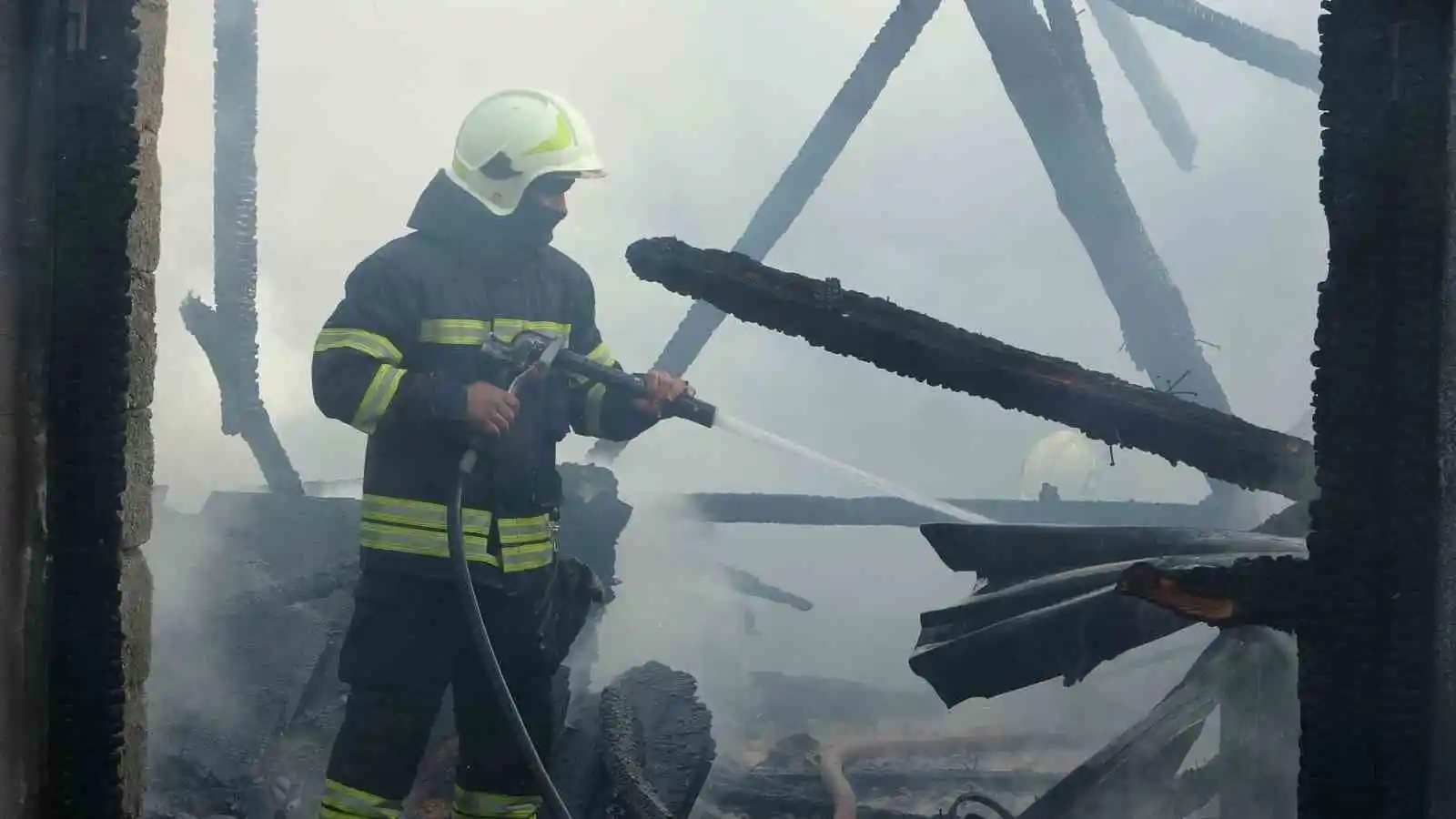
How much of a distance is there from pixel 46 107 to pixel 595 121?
173cm

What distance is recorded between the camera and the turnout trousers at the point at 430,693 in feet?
10.8

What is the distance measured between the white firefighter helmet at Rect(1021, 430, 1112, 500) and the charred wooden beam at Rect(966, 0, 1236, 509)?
35 cm

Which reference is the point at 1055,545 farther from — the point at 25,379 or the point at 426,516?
the point at 25,379

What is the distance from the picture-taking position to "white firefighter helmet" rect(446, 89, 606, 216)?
3.52m

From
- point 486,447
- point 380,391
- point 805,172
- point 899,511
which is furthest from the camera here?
point 899,511

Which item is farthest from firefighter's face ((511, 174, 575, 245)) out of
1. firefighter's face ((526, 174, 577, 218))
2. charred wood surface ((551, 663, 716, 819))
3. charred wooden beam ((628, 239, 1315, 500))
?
charred wood surface ((551, 663, 716, 819))

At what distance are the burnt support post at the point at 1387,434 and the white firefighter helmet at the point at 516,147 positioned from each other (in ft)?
7.13

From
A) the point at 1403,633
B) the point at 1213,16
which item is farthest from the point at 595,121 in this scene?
the point at 1403,633

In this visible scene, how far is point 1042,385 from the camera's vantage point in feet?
8.28

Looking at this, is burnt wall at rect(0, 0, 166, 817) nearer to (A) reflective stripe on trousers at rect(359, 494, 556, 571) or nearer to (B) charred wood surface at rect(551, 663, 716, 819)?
(A) reflective stripe on trousers at rect(359, 494, 556, 571)

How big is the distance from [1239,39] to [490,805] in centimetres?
335

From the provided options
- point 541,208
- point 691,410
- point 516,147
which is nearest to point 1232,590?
point 691,410

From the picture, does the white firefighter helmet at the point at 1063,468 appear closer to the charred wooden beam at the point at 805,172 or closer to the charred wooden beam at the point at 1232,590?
the charred wooden beam at the point at 805,172

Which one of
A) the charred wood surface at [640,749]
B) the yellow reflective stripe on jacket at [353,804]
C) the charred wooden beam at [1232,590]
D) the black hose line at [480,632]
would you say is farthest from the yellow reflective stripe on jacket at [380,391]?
the charred wooden beam at [1232,590]
